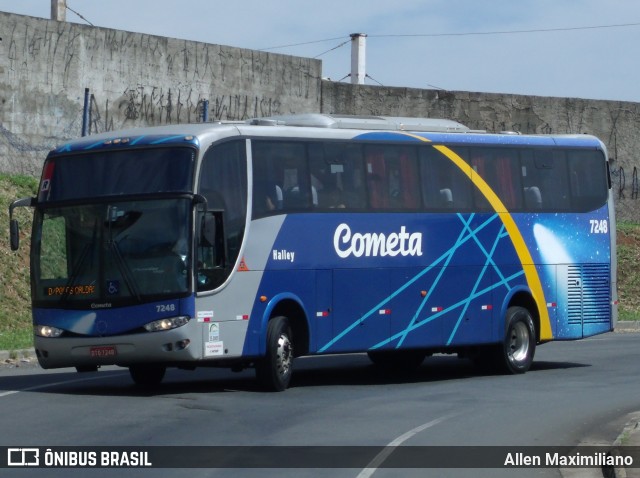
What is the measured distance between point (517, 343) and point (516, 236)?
171cm

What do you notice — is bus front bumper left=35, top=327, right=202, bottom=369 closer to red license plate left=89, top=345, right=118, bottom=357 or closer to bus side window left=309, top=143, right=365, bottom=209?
red license plate left=89, top=345, right=118, bottom=357

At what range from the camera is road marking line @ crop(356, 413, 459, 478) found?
1120cm

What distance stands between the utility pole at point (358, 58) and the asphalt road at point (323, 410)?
77.4 ft

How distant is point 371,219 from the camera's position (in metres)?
19.5

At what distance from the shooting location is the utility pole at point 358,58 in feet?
148

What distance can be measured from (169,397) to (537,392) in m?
5.00

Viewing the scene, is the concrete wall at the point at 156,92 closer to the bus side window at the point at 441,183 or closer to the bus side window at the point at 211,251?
the bus side window at the point at 441,183

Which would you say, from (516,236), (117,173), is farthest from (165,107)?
(117,173)

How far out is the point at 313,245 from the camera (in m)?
18.6

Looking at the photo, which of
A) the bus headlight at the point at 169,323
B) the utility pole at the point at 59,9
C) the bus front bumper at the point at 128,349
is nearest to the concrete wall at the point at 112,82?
the utility pole at the point at 59,9

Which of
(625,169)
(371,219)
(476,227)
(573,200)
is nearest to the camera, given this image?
(371,219)

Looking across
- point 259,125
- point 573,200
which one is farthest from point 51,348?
point 573,200

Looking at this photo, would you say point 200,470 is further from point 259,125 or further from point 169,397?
point 259,125

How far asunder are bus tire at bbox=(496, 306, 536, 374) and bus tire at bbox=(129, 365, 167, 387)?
18.7ft
